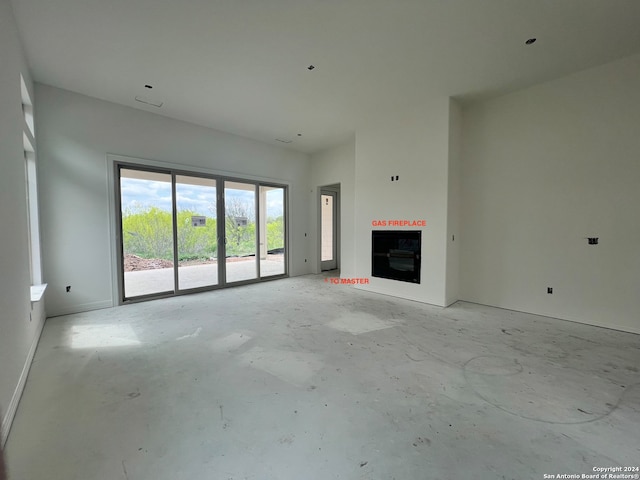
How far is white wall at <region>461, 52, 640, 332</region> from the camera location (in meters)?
3.35

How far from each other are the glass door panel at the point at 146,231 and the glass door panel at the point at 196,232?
181mm

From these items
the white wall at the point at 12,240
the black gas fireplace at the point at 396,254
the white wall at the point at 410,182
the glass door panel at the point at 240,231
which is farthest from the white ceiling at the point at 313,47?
the black gas fireplace at the point at 396,254

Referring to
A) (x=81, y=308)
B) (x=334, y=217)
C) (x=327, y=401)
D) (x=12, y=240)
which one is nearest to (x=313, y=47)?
(x=12, y=240)

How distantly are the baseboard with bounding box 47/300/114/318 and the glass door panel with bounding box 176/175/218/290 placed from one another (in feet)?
3.58

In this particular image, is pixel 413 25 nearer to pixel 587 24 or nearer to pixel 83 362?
pixel 587 24

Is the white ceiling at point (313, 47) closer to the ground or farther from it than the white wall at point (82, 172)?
farther from it

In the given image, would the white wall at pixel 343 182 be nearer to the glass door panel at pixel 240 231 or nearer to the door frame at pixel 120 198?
the door frame at pixel 120 198

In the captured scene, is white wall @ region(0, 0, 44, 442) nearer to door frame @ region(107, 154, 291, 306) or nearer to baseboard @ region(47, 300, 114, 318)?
baseboard @ region(47, 300, 114, 318)

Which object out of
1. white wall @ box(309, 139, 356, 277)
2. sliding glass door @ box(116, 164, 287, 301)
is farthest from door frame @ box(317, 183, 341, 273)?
sliding glass door @ box(116, 164, 287, 301)

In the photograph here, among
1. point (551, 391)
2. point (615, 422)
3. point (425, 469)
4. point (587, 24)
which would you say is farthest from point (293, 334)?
point (587, 24)

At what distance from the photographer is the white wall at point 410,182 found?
4285 millimetres

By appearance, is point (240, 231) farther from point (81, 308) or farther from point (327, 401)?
point (327, 401)

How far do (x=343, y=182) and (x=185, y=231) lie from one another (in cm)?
335

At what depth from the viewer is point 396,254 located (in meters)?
4.90
